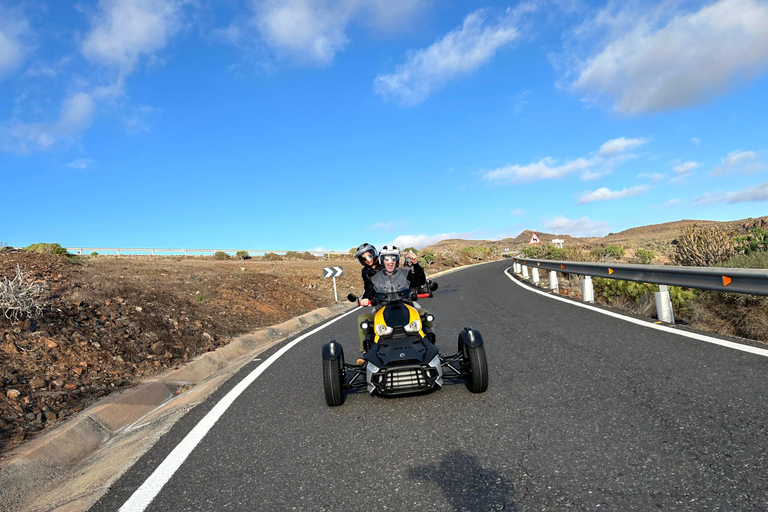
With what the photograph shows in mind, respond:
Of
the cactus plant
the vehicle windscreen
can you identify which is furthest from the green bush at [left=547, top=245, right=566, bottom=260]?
the vehicle windscreen

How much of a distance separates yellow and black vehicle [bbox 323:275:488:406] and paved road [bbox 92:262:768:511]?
0.21 metres

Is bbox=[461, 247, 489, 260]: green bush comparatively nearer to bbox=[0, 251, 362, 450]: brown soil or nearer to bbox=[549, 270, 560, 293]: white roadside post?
bbox=[549, 270, 560, 293]: white roadside post

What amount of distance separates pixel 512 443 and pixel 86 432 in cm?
416

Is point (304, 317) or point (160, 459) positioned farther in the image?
point (304, 317)

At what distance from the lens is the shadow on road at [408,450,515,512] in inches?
109

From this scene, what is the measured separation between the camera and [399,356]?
15.1ft

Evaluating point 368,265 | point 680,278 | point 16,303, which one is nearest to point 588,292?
point 680,278

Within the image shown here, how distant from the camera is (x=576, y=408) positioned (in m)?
4.16

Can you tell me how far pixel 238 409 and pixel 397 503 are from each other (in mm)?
2721

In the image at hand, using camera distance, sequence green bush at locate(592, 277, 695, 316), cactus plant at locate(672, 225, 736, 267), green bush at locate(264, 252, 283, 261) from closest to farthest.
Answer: green bush at locate(592, 277, 695, 316)
cactus plant at locate(672, 225, 736, 267)
green bush at locate(264, 252, 283, 261)

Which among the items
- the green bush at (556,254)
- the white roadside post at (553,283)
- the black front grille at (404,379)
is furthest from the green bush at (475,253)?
the black front grille at (404,379)

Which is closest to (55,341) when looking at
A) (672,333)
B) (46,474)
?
(46,474)

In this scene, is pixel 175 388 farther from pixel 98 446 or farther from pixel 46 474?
pixel 46 474

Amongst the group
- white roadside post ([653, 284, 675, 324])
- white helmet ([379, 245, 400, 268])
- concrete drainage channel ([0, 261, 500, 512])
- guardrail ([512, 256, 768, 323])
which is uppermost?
white helmet ([379, 245, 400, 268])
